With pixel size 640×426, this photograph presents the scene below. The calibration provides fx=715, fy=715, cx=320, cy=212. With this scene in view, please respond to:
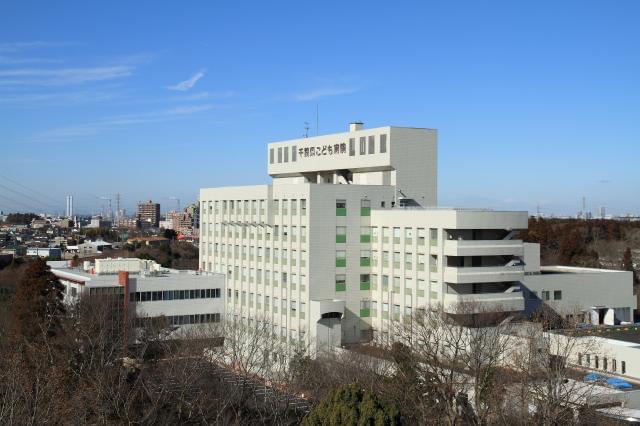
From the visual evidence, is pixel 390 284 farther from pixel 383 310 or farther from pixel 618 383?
pixel 618 383

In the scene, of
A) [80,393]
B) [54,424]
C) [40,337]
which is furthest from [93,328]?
[54,424]

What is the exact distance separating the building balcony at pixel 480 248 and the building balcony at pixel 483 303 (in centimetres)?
270

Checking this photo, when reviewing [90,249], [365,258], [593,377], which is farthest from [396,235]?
[90,249]

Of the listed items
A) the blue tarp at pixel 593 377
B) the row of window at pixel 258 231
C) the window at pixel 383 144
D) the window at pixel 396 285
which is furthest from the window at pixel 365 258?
the blue tarp at pixel 593 377

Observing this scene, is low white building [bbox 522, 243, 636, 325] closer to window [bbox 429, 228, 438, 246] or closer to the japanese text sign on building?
window [bbox 429, 228, 438, 246]

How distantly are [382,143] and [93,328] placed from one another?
2447 centimetres

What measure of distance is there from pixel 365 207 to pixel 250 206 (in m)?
11.2

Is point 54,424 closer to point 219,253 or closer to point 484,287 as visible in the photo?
point 484,287

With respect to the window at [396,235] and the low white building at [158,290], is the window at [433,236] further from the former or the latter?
the low white building at [158,290]

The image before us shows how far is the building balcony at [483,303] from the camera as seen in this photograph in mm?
44631

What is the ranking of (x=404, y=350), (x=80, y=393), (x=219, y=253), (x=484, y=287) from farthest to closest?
(x=219, y=253), (x=484, y=287), (x=404, y=350), (x=80, y=393)

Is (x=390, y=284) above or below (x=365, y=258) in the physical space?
below

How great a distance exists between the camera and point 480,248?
46.4 meters

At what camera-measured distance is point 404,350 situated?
3728 cm
